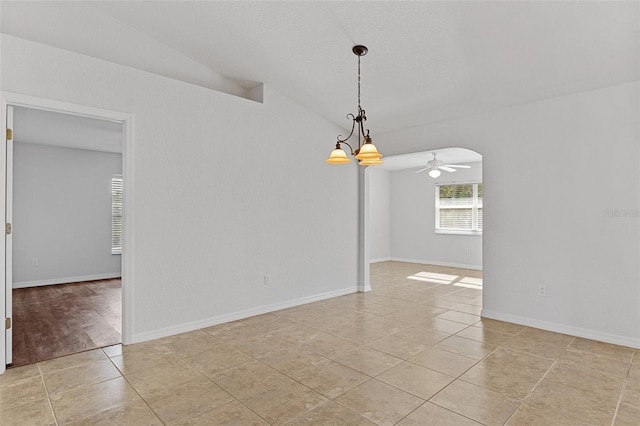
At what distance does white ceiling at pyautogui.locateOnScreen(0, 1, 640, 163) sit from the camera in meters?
3.10

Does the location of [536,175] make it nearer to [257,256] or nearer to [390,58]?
[390,58]

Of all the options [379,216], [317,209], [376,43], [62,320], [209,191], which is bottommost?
[62,320]

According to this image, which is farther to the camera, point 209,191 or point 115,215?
point 115,215

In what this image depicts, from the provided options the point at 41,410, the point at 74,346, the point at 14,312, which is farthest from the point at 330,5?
the point at 14,312

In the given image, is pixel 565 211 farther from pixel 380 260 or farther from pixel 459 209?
pixel 380 260

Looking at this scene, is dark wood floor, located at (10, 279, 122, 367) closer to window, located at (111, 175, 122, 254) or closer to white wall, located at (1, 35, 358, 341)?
white wall, located at (1, 35, 358, 341)

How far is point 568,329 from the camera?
4008mm

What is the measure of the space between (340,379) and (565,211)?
3215mm

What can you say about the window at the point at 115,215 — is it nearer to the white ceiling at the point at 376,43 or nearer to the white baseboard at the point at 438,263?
the white ceiling at the point at 376,43

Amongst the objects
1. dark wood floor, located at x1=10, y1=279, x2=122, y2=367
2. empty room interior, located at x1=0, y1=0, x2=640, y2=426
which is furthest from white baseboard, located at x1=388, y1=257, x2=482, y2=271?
dark wood floor, located at x1=10, y1=279, x2=122, y2=367

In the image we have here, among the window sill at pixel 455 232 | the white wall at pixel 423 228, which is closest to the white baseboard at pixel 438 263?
the white wall at pixel 423 228

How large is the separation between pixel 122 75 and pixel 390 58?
2.87m

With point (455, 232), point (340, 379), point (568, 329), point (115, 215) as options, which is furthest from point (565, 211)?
point (115, 215)

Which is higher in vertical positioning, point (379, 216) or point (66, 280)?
point (379, 216)
